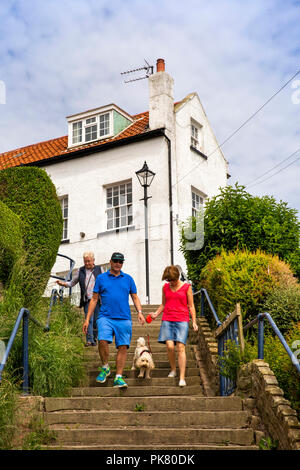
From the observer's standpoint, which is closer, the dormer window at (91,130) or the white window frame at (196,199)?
the white window frame at (196,199)

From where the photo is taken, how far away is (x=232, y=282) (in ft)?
29.9

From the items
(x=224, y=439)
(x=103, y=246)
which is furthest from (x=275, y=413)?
(x=103, y=246)

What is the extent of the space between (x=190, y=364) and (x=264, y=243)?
3.79m

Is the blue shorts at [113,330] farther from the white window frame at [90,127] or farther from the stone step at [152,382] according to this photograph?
the white window frame at [90,127]

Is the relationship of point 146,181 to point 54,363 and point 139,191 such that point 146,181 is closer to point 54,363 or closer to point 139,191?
point 139,191

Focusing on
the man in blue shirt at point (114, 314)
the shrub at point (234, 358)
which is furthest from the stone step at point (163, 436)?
the man in blue shirt at point (114, 314)

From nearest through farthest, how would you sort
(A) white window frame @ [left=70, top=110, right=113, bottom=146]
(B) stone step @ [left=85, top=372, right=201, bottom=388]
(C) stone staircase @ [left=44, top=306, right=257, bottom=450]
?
(C) stone staircase @ [left=44, top=306, right=257, bottom=450]
(B) stone step @ [left=85, top=372, right=201, bottom=388]
(A) white window frame @ [left=70, top=110, right=113, bottom=146]

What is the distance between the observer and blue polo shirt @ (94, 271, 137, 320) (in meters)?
7.43

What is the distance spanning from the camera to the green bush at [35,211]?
1052 centimetres

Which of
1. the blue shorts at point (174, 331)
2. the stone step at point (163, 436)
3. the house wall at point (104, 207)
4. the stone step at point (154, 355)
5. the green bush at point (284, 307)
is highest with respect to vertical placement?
the house wall at point (104, 207)

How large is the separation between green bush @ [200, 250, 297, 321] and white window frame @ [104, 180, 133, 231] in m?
8.67

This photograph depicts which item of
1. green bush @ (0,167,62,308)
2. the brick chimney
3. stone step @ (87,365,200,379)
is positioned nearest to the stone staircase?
stone step @ (87,365,200,379)

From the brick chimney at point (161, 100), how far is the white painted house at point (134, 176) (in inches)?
1.3

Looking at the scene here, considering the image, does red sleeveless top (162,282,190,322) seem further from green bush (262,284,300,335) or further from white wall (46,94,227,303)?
white wall (46,94,227,303)
